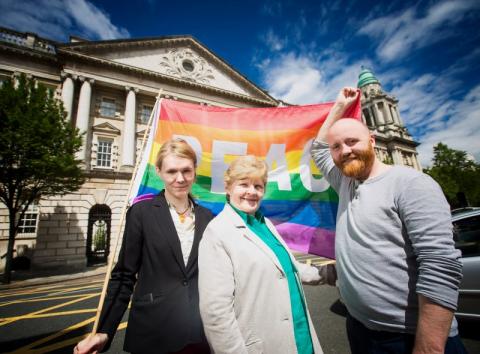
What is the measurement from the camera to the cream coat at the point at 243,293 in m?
1.38

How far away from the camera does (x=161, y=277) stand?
1.75 metres

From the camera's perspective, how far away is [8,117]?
10461 millimetres

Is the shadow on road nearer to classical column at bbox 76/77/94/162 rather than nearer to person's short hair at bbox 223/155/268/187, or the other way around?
person's short hair at bbox 223/155/268/187

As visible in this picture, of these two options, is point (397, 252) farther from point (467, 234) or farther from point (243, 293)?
point (467, 234)

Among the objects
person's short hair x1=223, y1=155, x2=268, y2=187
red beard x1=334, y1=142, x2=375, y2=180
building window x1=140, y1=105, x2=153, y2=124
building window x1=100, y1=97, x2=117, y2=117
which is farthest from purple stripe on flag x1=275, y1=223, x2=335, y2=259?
building window x1=100, y1=97, x2=117, y2=117

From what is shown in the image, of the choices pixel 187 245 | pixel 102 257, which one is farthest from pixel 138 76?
pixel 187 245

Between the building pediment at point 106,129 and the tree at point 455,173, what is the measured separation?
39.4 m

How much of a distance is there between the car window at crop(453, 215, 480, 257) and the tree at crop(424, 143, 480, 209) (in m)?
35.7

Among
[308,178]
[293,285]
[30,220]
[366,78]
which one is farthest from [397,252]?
[366,78]

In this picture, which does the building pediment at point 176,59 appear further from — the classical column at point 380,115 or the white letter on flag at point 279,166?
the classical column at point 380,115

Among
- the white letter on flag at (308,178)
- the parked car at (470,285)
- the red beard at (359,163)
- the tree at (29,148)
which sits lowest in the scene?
the parked car at (470,285)

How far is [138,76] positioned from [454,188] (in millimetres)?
41060

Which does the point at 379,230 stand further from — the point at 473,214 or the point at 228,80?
the point at 228,80

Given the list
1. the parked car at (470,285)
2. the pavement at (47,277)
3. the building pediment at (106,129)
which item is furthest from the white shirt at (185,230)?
the building pediment at (106,129)
